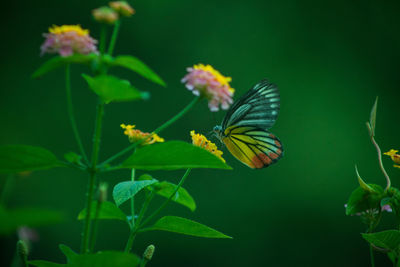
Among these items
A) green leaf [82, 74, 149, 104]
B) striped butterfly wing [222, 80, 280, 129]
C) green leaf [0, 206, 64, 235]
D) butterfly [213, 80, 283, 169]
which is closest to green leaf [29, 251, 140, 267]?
green leaf [0, 206, 64, 235]

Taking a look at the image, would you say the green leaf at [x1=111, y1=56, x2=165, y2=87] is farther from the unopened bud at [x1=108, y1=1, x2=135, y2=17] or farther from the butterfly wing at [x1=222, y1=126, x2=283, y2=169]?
the butterfly wing at [x1=222, y1=126, x2=283, y2=169]

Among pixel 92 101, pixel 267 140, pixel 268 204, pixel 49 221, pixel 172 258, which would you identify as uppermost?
pixel 49 221

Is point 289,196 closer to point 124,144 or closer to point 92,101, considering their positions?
point 124,144

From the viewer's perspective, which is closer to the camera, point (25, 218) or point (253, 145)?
point (25, 218)

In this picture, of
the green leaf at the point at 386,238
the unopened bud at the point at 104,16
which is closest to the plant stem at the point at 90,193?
the unopened bud at the point at 104,16

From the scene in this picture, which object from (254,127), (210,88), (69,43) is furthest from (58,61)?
(254,127)

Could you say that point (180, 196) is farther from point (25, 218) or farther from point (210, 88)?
point (25, 218)

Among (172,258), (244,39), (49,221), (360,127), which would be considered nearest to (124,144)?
(172,258)
